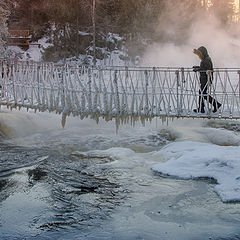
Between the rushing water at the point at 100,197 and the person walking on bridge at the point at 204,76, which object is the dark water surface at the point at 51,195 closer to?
the rushing water at the point at 100,197

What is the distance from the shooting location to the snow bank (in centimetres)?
482

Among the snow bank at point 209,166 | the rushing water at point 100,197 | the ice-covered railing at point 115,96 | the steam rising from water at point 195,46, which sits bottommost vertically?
the rushing water at point 100,197

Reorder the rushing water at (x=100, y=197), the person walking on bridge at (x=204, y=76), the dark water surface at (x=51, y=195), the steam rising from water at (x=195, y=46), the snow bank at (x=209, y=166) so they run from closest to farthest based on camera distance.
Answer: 1. the rushing water at (x=100, y=197)
2. the dark water surface at (x=51, y=195)
3. the snow bank at (x=209, y=166)
4. the person walking on bridge at (x=204, y=76)
5. the steam rising from water at (x=195, y=46)

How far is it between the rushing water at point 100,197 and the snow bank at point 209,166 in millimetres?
162

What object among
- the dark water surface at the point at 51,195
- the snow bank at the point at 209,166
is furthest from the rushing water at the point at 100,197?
the snow bank at the point at 209,166

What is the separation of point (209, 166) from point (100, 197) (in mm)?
2104

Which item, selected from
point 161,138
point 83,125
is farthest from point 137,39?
point 161,138

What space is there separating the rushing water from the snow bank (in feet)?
0.53

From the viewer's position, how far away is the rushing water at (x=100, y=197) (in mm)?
3713

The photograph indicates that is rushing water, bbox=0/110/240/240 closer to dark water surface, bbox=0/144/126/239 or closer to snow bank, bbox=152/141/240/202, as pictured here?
dark water surface, bbox=0/144/126/239

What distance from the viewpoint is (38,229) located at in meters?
3.72

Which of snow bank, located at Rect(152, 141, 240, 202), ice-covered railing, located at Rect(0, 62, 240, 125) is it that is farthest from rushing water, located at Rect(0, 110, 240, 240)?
ice-covered railing, located at Rect(0, 62, 240, 125)

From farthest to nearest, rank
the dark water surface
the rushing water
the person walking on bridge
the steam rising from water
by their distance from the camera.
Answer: the steam rising from water, the person walking on bridge, the dark water surface, the rushing water

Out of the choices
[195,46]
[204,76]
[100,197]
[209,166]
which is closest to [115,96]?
[204,76]
